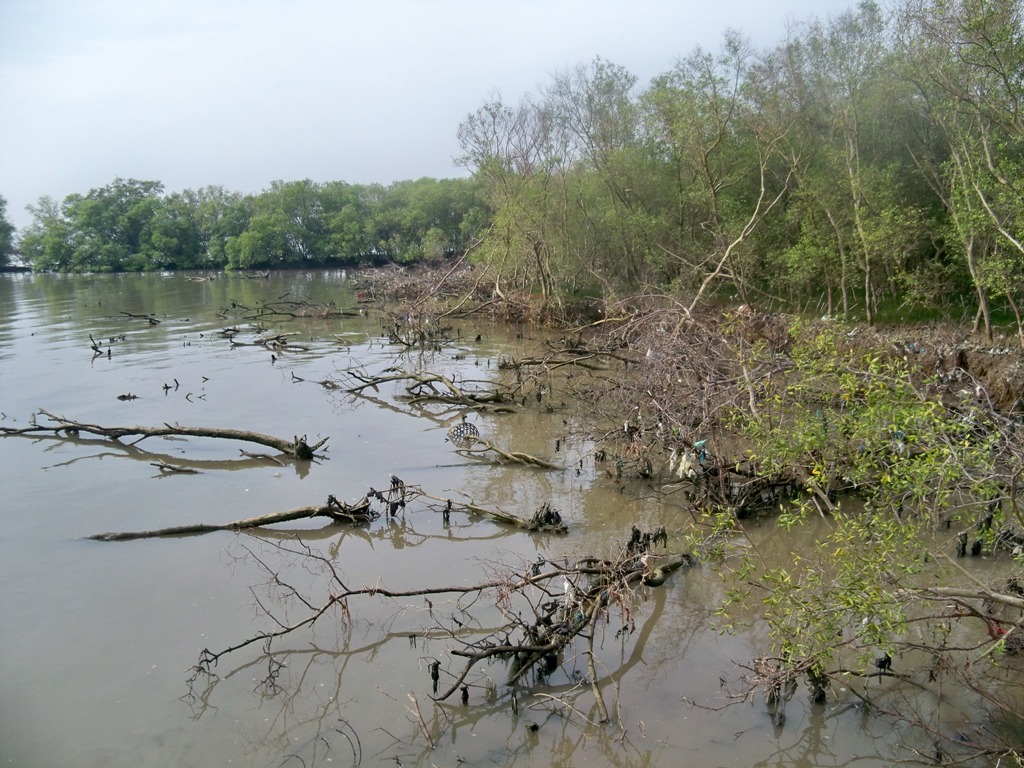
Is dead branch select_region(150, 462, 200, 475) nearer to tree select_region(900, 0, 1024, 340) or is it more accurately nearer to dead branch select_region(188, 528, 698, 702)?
dead branch select_region(188, 528, 698, 702)

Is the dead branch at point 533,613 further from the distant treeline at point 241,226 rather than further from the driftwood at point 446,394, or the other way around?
the distant treeline at point 241,226

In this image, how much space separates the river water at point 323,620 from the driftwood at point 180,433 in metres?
0.22

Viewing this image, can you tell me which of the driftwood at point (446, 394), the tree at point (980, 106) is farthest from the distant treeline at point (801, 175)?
the driftwood at point (446, 394)

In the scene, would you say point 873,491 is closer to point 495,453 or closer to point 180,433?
point 495,453

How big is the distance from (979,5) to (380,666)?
13772 millimetres

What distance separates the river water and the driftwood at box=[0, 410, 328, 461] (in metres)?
0.22

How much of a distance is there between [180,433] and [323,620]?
20.7 feet

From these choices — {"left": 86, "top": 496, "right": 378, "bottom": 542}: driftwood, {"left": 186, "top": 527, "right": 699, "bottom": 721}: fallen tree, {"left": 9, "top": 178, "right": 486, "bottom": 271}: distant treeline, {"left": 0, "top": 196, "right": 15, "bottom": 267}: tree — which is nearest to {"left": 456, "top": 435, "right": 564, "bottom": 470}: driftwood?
{"left": 86, "top": 496, "right": 378, "bottom": 542}: driftwood

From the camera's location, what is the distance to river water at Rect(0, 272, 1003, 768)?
561 centimetres

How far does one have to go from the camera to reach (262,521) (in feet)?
30.7

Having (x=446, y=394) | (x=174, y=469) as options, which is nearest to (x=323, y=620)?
(x=174, y=469)

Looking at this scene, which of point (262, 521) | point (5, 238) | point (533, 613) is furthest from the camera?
point (5, 238)

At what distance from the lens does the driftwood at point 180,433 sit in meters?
12.2

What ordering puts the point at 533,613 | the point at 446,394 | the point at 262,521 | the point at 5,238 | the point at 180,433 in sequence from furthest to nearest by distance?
the point at 5,238 < the point at 446,394 < the point at 180,433 < the point at 262,521 < the point at 533,613
